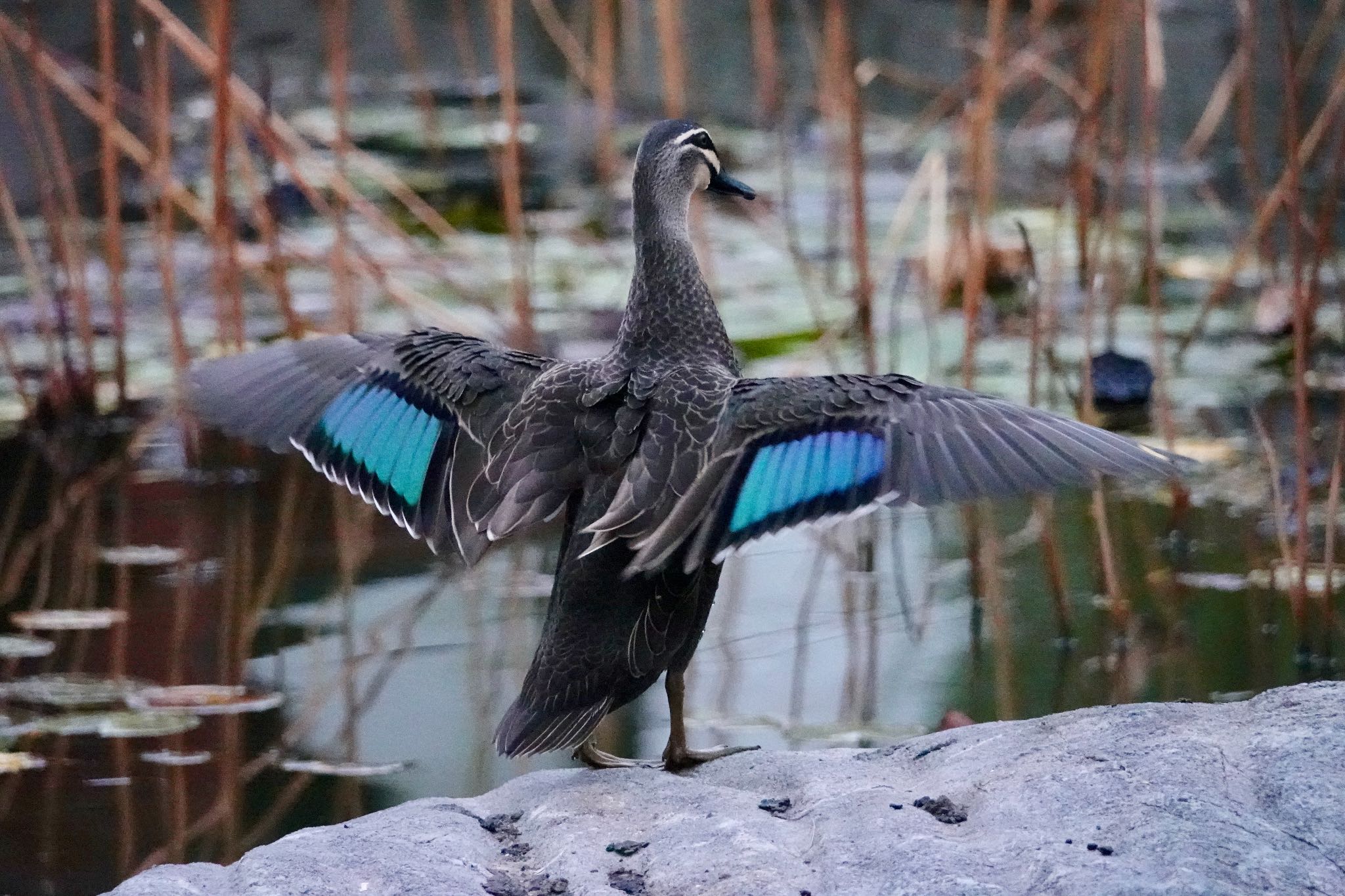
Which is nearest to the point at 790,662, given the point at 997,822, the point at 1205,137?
the point at 997,822

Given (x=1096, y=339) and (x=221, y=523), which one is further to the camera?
(x=1096, y=339)

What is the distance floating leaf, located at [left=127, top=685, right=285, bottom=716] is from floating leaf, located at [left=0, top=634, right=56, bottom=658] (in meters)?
0.35

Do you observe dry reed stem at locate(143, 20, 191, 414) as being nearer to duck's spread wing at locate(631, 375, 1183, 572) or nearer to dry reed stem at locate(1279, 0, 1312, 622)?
duck's spread wing at locate(631, 375, 1183, 572)

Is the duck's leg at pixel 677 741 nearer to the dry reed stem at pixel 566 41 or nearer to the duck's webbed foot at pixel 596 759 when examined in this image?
the duck's webbed foot at pixel 596 759

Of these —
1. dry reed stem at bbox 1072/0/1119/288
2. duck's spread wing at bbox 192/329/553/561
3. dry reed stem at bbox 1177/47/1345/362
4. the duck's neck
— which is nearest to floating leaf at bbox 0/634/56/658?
duck's spread wing at bbox 192/329/553/561

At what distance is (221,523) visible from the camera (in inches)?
211

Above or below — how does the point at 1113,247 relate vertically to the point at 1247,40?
below

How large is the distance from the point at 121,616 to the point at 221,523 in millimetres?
825

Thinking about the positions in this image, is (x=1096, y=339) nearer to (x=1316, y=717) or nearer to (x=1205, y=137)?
(x=1205, y=137)

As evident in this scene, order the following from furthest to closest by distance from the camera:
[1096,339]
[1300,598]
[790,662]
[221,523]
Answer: [1096,339] < [221,523] < [790,662] < [1300,598]

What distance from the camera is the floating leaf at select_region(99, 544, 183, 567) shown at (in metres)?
5.00

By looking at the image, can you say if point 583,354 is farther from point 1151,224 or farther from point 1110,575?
point 1110,575

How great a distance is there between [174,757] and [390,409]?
879mm

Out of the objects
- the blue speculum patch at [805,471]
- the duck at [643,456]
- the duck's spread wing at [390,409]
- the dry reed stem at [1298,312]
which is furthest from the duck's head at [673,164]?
the dry reed stem at [1298,312]
